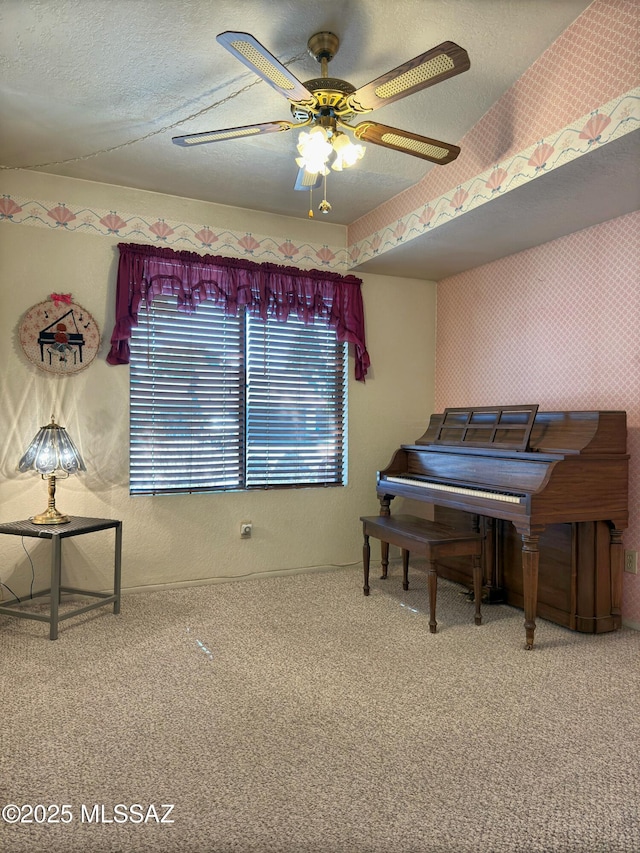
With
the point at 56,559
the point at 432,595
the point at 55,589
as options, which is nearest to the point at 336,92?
the point at 432,595

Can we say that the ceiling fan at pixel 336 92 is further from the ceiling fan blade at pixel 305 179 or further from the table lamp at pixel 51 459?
the table lamp at pixel 51 459

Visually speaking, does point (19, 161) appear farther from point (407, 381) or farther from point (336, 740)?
point (336, 740)

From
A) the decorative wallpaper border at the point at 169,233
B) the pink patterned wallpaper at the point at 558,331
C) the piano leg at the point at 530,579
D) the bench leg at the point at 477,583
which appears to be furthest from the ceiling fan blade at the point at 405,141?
the bench leg at the point at 477,583

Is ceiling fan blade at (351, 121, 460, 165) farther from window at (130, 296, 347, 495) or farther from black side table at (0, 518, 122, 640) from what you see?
black side table at (0, 518, 122, 640)

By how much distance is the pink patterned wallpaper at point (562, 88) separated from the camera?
96.9 inches

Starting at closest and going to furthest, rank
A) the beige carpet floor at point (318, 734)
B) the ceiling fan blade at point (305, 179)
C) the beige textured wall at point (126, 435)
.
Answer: the beige carpet floor at point (318, 734) < the ceiling fan blade at point (305, 179) < the beige textured wall at point (126, 435)

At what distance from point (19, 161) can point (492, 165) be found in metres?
2.67

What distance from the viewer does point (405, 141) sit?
2365mm

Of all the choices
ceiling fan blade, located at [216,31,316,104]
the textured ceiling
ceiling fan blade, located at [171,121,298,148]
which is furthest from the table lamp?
ceiling fan blade, located at [216,31,316,104]

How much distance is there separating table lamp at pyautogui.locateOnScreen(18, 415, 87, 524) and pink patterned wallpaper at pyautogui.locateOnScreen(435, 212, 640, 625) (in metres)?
2.80

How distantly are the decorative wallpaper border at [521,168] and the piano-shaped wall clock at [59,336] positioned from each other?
6.61ft

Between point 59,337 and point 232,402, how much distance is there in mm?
1176

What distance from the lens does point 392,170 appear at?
3.62 metres

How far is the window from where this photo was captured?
3.89 metres
